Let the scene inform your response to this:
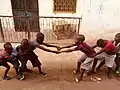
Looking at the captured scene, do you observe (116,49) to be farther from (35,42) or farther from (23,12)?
(23,12)

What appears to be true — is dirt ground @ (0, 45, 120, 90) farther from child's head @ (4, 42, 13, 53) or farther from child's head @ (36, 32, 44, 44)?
child's head @ (36, 32, 44, 44)

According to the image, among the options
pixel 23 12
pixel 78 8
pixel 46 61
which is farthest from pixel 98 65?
pixel 23 12

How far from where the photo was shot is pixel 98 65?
5.12 meters

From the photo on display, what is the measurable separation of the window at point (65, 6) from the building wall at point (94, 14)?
121mm

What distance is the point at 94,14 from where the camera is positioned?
6543mm

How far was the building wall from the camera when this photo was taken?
6.40 metres

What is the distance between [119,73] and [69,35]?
2.16 metres

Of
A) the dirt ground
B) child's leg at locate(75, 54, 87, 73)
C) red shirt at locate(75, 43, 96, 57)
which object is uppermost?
red shirt at locate(75, 43, 96, 57)

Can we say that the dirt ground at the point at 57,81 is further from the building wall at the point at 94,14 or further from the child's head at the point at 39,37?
the building wall at the point at 94,14

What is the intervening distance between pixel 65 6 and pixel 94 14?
90 centimetres

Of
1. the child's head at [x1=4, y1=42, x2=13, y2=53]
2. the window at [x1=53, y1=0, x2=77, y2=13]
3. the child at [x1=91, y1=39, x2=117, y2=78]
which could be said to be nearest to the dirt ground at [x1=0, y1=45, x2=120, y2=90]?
the child at [x1=91, y1=39, x2=117, y2=78]

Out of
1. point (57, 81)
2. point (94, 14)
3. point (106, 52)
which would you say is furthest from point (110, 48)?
point (94, 14)

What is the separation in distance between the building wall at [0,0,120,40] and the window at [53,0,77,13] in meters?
0.12

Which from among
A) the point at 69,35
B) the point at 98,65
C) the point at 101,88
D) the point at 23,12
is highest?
the point at 23,12
